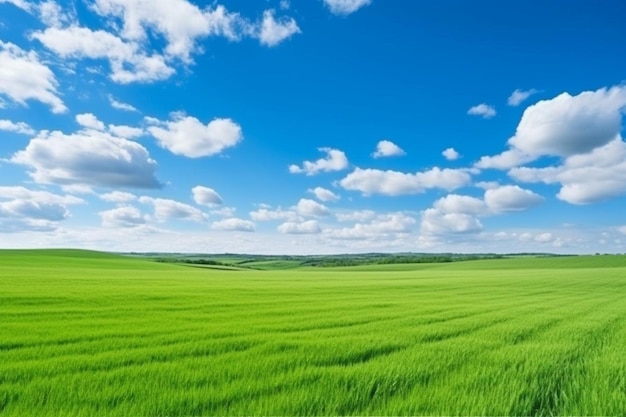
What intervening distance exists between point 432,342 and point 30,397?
741 centimetres

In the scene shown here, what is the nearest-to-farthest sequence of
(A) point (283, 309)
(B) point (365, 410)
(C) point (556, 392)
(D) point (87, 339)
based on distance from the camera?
(B) point (365, 410), (C) point (556, 392), (D) point (87, 339), (A) point (283, 309)

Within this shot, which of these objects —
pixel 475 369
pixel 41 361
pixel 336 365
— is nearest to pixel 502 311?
pixel 475 369

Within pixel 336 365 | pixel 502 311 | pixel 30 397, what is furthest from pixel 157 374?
pixel 502 311

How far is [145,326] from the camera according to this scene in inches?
408

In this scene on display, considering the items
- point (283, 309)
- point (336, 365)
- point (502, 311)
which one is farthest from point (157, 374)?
point (502, 311)

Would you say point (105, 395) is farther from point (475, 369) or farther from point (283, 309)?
point (283, 309)

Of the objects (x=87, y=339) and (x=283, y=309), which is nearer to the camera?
(x=87, y=339)

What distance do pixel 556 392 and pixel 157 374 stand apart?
5.84m

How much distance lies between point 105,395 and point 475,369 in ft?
18.3

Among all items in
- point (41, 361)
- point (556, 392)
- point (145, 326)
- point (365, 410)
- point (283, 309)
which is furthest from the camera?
point (283, 309)

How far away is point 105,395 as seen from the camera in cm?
518

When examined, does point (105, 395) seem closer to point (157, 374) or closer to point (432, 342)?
point (157, 374)

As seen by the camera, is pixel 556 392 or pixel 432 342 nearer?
pixel 556 392

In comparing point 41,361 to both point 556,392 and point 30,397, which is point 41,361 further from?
point 556,392
